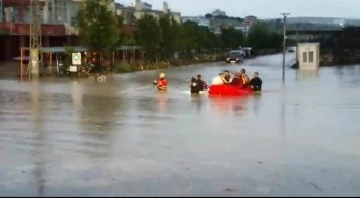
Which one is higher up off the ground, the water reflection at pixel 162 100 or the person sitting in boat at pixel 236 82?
the person sitting in boat at pixel 236 82

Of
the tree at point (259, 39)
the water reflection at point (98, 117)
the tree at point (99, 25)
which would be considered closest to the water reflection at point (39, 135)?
the water reflection at point (98, 117)

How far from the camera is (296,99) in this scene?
31.1 metres

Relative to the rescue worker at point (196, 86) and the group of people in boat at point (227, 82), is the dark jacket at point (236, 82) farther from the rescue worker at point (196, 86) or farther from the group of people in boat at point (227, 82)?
the rescue worker at point (196, 86)

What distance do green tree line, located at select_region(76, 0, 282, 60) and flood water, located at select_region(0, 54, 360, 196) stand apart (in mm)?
26718

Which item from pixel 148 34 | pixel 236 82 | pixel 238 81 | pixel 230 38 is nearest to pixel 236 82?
pixel 236 82

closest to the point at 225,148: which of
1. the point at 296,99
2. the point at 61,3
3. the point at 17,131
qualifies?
the point at 17,131

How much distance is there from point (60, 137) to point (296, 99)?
15721 millimetres

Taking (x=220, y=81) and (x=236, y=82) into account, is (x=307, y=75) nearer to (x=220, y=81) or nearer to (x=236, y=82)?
(x=236, y=82)

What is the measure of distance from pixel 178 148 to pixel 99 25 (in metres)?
41.0

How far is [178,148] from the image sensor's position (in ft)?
50.8

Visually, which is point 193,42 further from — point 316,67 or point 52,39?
point 316,67

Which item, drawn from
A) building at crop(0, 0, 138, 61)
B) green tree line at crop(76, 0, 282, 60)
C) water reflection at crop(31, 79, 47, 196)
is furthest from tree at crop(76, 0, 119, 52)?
water reflection at crop(31, 79, 47, 196)

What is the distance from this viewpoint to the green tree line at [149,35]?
55.7 meters

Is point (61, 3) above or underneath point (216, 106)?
above
